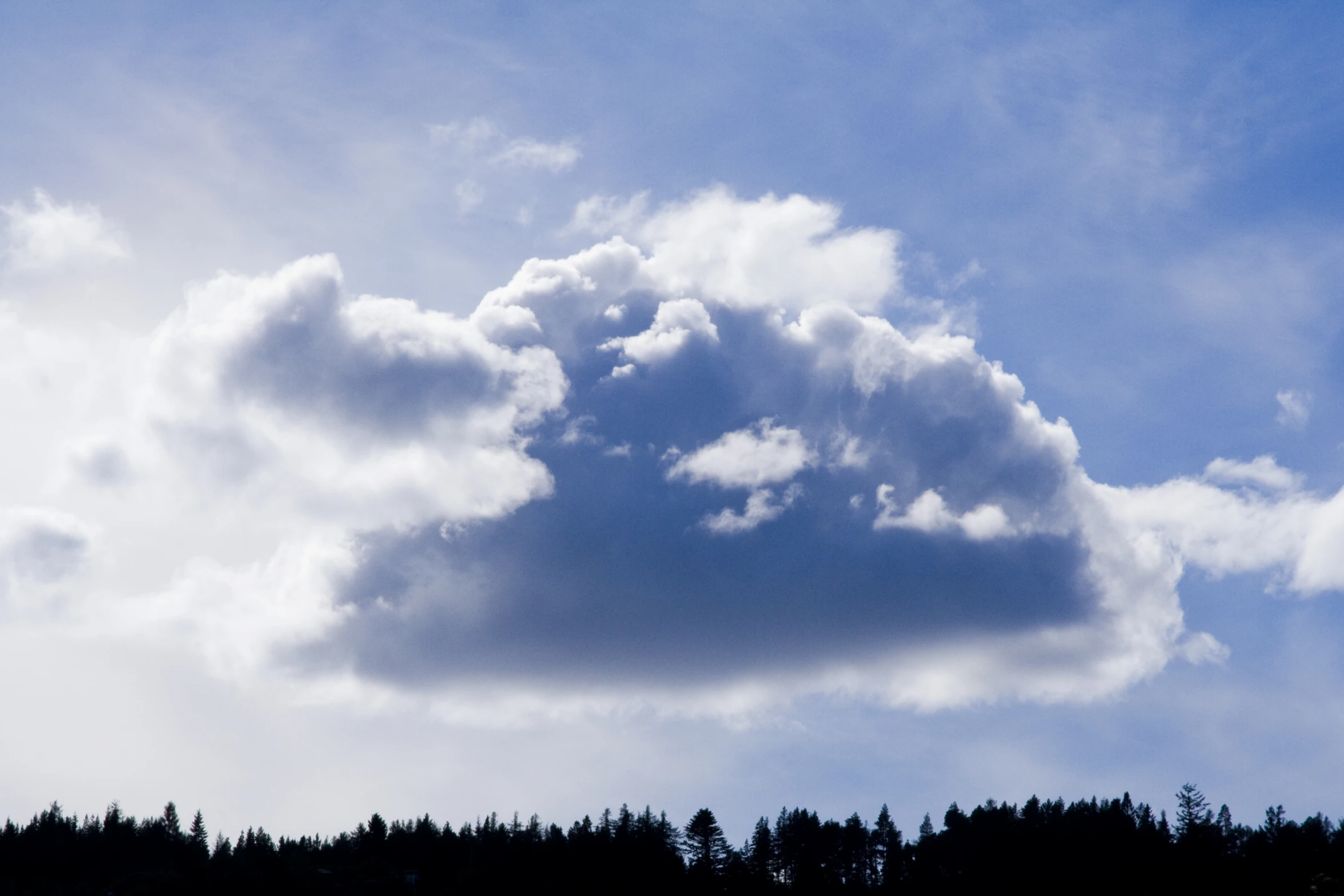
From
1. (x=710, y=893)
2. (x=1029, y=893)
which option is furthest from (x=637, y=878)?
(x=1029, y=893)

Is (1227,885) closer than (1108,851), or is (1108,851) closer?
(1227,885)

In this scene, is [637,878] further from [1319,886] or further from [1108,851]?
[1319,886]

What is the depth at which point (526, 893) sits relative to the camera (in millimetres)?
199750

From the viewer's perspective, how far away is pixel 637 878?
652 ft

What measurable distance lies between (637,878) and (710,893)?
1153cm

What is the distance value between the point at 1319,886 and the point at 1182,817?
61251mm

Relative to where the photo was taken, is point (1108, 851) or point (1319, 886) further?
point (1108, 851)

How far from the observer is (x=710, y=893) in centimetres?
19962

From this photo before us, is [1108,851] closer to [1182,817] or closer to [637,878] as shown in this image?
[1182,817]

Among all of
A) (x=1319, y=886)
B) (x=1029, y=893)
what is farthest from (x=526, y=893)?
(x=1319, y=886)

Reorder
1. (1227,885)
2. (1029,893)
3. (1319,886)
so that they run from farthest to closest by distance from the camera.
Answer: (1029,893), (1227,885), (1319,886)

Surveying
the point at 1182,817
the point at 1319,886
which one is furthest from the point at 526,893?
the point at 1319,886

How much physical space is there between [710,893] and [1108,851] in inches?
2348

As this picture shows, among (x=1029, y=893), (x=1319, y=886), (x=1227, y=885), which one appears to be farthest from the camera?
(x=1029, y=893)
